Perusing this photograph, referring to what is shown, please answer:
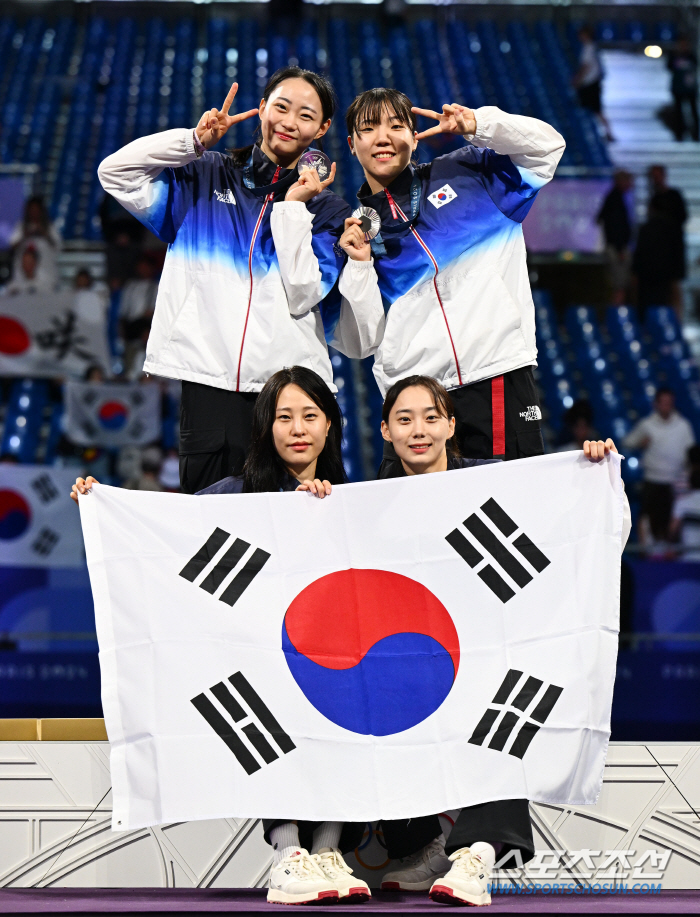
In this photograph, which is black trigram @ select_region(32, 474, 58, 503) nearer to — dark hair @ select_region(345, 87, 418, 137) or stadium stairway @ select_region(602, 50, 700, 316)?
dark hair @ select_region(345, 87, 418, 137)

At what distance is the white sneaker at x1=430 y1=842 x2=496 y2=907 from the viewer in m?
2.21

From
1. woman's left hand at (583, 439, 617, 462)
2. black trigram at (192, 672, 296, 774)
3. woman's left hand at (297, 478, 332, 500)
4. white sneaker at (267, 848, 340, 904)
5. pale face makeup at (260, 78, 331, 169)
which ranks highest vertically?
pale face makeup at (260, 78, 331, 169)

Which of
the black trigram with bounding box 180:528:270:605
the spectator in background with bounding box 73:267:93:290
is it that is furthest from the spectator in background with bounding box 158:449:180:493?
the black trigram with bounding box 180:528:270:605

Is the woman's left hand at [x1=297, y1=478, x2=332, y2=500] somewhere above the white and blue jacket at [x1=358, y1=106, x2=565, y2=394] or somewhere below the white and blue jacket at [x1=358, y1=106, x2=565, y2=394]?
below

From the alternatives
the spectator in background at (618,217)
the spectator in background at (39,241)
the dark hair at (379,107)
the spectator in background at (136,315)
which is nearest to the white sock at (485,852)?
the dark hair at (379,107)

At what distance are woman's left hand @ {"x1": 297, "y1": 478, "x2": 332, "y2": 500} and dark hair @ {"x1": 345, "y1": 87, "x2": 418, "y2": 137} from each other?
1063mm

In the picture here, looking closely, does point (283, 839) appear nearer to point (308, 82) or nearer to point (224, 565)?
point (224, 565)

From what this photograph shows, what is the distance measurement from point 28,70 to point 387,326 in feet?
41.8

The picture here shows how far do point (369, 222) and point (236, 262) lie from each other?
392 millimetres

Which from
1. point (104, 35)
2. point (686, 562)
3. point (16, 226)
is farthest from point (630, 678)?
Result: point (104, 35)

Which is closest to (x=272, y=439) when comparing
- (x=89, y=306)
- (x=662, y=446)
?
(x=662, y=446)

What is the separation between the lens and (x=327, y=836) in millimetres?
2418

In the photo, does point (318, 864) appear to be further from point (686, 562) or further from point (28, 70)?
point (28, 70)

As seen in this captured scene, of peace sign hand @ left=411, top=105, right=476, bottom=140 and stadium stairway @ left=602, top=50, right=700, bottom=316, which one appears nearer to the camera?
peace sign hand @ left=411, top=105, right=476, bottom=140
